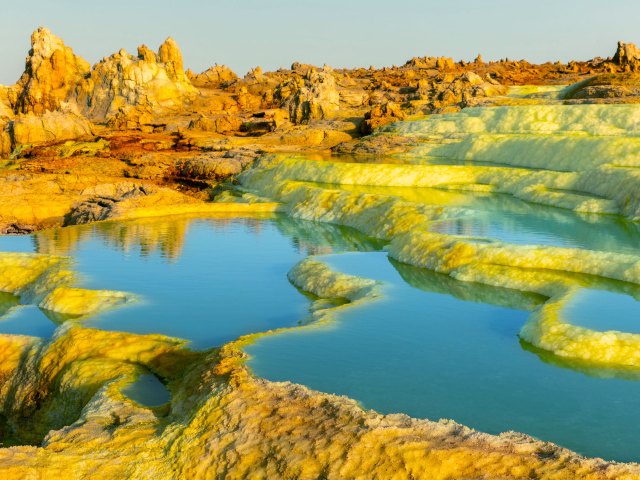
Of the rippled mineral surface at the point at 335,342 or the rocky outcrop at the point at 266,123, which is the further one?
the rocky outcrop at the point at 266,123

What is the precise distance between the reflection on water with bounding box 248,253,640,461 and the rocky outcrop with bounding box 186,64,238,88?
81683 millimetres

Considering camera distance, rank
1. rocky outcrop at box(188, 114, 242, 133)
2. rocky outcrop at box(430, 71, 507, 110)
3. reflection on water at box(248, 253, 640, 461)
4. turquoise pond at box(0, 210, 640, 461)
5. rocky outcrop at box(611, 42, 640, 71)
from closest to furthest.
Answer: reflection on water at box(248, 253, 640, 461), turquoise pond at box(0, 210, 640, 461), rocky outcrop at box(430, 71, 507, 110), rocky outcrop at box(188, 114, 242, 133), rocky outcrop at box(611, 42, 640, 71)

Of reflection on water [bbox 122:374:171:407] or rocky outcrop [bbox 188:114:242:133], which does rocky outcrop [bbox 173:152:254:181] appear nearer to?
rocky outcrop [bbox 188:114:242:133]

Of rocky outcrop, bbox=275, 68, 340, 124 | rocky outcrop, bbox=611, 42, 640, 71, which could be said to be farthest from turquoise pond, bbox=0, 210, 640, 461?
rocky outcrop, bbox=611, 42, 640, 71

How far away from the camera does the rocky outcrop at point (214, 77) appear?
93250 millimetres

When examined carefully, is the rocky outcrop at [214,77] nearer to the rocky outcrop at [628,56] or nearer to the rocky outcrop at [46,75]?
the rocky outcrop at [46,75]

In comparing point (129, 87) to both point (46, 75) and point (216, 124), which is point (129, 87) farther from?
point (216, 124)

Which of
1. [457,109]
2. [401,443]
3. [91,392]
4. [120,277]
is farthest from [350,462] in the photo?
[457,109]

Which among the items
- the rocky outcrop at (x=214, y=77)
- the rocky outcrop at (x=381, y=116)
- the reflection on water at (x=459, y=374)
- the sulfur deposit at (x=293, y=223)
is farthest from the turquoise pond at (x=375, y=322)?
the rocky outcrop at (x=214, y=77)

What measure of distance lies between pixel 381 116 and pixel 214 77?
5166 cm

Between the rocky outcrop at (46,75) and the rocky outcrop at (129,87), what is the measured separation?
117 inches

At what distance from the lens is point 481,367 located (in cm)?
1115

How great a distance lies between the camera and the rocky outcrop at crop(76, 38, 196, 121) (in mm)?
75625

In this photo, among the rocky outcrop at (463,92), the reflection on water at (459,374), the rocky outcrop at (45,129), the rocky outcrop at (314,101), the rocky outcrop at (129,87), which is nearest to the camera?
the reflection on water at (459,374)
